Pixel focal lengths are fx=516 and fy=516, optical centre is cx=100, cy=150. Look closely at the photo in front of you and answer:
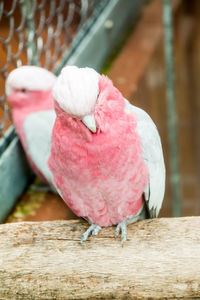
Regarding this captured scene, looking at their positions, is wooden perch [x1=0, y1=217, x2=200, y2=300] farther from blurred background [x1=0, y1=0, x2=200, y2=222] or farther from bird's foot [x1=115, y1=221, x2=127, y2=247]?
blurred background [x1=0, y1=0, x2=200, y2=222]

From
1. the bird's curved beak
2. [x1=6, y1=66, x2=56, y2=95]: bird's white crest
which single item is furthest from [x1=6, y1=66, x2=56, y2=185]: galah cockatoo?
the bird's curved beak

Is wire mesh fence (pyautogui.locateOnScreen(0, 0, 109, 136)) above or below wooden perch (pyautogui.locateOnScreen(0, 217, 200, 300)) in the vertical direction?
above

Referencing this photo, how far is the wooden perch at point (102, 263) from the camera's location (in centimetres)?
77

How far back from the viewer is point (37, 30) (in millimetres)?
1590

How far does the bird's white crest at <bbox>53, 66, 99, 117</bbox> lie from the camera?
0.76 m

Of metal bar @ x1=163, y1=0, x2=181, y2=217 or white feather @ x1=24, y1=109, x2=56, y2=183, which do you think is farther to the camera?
metal bar @ x1=163, y1=0, x2=181, y2=217

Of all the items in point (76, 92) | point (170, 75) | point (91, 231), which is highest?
point (76, 92)

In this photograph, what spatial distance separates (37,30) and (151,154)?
0.80 metres

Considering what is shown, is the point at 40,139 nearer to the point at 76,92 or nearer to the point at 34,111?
the point at 34,111

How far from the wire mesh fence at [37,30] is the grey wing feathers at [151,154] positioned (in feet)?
1.75

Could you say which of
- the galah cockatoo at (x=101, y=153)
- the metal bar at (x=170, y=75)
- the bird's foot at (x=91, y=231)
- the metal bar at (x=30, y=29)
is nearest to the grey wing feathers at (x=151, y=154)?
the galah cockatoo at (x=101, y=153)

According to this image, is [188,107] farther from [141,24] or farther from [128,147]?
Result: [128,147]

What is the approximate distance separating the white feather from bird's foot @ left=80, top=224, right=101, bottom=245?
0.39 meters

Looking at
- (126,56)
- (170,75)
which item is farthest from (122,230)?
(126,56)
